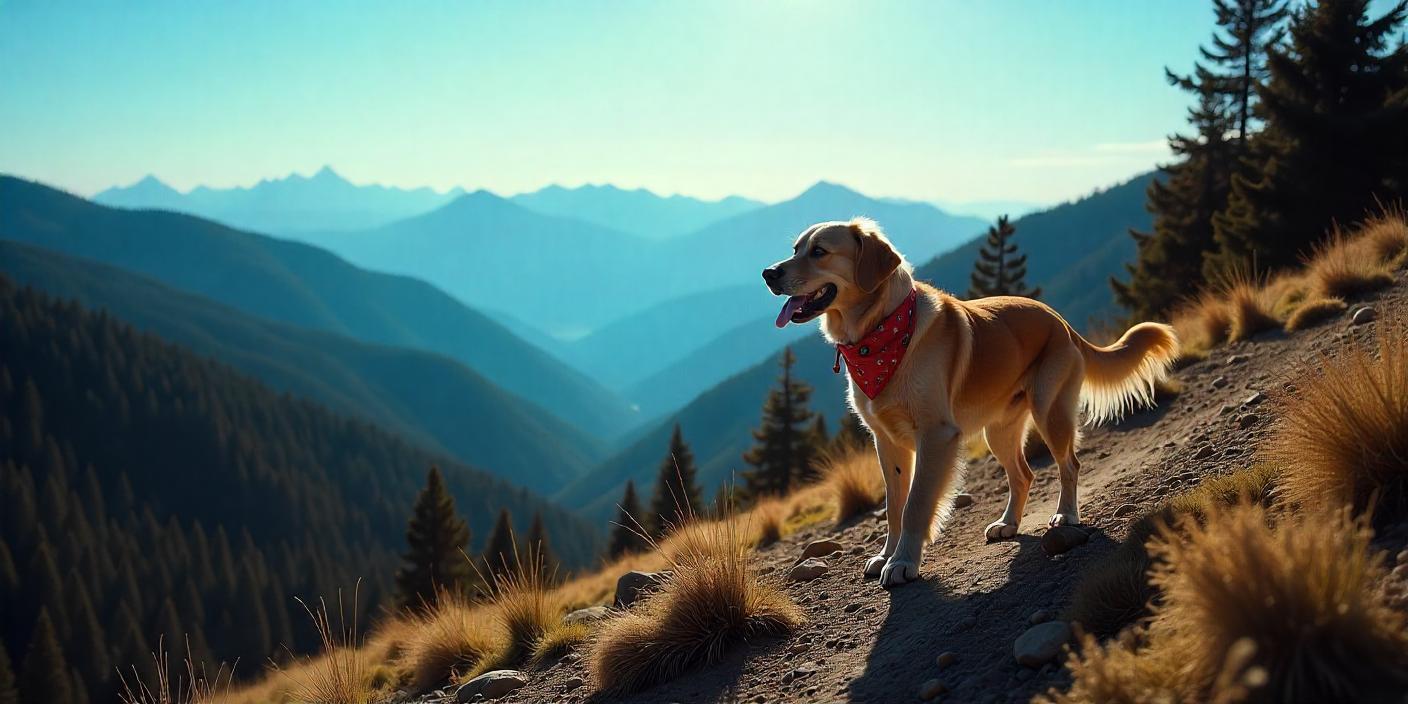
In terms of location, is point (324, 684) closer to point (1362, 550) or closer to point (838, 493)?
point (838, 493)

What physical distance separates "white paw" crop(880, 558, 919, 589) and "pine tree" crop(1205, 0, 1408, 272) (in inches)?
675

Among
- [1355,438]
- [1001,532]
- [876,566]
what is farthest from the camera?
[1001,532]

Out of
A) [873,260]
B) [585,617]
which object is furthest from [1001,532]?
[585,617]

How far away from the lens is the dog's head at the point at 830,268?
549 centimetres

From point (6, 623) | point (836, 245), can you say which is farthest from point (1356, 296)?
point (6, 623)

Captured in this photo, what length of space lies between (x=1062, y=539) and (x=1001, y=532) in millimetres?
1004

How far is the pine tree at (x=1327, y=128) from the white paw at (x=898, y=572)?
1714 centimetres

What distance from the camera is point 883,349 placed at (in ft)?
18.0

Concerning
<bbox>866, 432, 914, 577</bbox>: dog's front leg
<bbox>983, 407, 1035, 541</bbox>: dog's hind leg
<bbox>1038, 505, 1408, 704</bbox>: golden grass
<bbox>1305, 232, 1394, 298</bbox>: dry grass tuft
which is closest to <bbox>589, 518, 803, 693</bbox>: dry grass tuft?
<bbox>866, 432, 914, 577</bbox>: dog's front leg

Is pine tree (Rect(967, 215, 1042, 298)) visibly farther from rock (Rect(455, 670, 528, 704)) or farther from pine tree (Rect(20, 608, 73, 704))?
pine tree (Rect(20, 608, 73, 704))

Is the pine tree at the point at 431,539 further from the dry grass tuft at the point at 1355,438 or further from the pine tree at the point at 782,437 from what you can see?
the dry grass tuft at the point at 1355,438

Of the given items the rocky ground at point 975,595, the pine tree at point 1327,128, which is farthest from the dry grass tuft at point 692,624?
the pine tree at point 1327,128

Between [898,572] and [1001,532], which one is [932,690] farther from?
[1001,532]

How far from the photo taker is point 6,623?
87.6 metres
